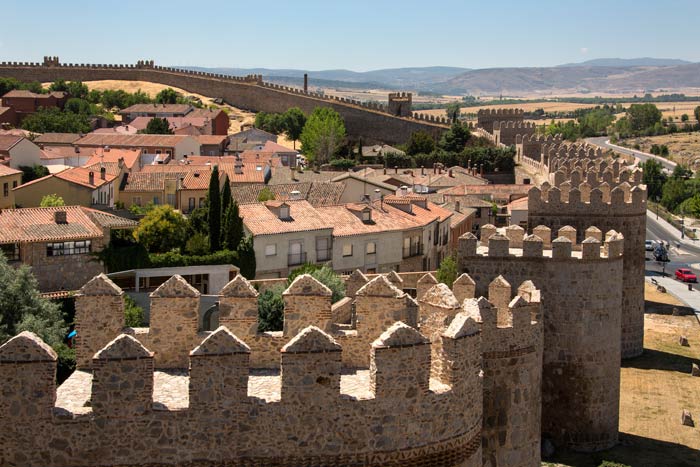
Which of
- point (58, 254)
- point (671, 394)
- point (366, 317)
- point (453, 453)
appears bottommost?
point (671, 394)

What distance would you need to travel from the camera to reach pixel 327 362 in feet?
30.6

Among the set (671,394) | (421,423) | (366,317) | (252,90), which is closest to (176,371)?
(366,317)

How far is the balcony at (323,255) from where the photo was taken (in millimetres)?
40094

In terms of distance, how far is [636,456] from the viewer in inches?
883

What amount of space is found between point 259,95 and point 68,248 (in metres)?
90.5

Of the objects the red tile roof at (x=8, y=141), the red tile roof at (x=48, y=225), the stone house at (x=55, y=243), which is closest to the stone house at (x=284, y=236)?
the red tile roof at (x=48, y=225)

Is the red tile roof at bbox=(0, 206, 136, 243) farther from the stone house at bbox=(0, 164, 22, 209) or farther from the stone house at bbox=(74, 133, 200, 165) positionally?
the stone house at bbox=(74, 133, 200, 165)

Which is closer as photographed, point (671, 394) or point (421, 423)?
point (421, 423)

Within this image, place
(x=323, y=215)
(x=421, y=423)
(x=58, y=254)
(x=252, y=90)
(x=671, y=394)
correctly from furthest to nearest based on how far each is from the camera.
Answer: (x=252, y=90) < (x=323, y=215) < (x=58, y=254) < (x=671, y=394) < (x=421, y=423)

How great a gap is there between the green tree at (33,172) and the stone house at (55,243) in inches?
726

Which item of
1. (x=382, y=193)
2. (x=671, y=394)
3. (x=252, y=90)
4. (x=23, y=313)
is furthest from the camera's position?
(x=252, y=90)

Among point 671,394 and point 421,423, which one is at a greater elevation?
point 421,423

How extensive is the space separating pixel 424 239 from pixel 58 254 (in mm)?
16418

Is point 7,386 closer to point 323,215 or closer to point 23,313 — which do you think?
point 23,313
